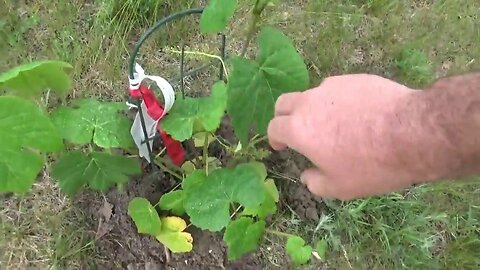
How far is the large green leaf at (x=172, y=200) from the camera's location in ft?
5.08

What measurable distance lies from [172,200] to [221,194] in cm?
18

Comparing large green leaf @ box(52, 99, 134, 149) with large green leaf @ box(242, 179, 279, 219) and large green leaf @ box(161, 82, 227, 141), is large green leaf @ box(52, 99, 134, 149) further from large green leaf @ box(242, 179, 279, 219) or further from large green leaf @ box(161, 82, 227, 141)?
large green leaf @ box(242, 179, 279, 219)

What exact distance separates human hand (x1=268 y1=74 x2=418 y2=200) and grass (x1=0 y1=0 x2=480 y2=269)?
627mm

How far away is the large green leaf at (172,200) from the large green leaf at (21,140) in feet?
1.31

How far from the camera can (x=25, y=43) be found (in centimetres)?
190

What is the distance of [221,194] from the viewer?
1.42 m

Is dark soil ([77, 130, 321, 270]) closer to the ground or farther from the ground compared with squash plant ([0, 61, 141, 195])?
closer to the ground

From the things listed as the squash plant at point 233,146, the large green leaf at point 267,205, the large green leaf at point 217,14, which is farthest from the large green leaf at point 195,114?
the large green leaf at point 267,205

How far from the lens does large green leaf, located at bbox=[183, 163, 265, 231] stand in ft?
4.59

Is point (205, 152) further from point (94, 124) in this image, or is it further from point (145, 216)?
point (94, 124)

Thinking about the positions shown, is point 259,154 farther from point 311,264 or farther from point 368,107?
point 368,107

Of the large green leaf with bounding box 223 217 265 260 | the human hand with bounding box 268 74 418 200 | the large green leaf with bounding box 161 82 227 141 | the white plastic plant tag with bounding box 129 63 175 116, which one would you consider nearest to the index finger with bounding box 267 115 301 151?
the human hand with bounding box 268 74 418 200

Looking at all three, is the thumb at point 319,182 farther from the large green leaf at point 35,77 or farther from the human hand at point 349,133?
the large green leaf at point 35,77

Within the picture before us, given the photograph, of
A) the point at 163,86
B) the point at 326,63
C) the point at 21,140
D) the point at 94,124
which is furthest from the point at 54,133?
the point at 326,63
